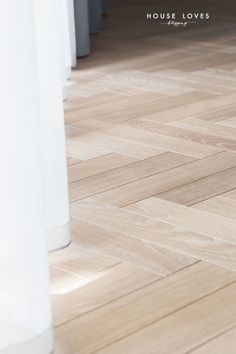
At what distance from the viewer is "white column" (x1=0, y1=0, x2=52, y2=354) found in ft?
2.10

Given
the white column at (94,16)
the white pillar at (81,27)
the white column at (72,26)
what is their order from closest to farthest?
the white column at (72,26) < the white pillar at (81,27) < the white column at (94,16)

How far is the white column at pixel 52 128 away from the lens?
2.97 ft

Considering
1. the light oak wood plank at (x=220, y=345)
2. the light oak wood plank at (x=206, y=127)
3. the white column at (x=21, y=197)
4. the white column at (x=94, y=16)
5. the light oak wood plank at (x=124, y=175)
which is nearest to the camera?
the white column at (x=21, y=197)

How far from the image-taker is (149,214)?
1139 mm

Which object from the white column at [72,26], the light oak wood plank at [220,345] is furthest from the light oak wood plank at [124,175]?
the white column at [72,26]

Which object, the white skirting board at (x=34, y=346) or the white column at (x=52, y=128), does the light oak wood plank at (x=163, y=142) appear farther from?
the white skirting board at (x=34, y=346)

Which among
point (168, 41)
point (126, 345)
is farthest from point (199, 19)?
point (126, 345)

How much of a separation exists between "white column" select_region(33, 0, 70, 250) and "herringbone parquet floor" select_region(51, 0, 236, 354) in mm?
40

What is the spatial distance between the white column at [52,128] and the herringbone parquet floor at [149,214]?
0.04m

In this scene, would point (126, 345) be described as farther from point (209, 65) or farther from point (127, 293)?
point (209, 65)

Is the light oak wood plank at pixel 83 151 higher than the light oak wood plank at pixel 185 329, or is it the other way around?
the light oak wood plank at pixel 185 329

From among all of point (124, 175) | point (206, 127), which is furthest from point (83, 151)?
point (206, 127)

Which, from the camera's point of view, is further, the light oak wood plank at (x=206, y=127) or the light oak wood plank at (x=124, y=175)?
the light oak wood plank at (x=206, y=127)

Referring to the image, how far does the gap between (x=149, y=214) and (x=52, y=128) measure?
241 millimetres
